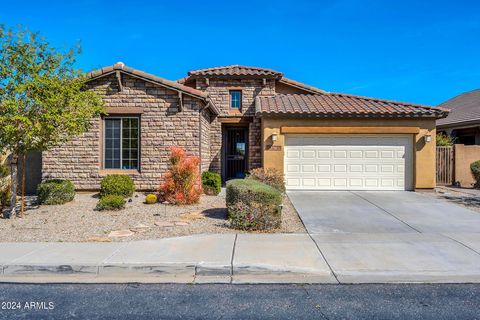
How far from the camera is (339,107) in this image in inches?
563

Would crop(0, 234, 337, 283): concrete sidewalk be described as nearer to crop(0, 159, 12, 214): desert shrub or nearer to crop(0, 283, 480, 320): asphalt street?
crop(0, 283, 480, 320): asphalt street

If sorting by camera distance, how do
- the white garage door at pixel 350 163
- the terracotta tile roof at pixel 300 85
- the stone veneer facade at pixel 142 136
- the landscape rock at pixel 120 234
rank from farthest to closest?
the terracotta tile roof at pixel 300 85 < the white garage door at pixel 350 163 < the stone veneer facade at pixel 142 136 < the landscape rock at pixel 120 234

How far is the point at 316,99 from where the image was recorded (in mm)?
16234

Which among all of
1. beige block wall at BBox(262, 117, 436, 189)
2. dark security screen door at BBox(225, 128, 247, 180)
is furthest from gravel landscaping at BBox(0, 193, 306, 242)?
dark security screen door at BBox(225, 128, 247, 180)

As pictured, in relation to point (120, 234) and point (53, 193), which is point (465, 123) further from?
point (53, 193)

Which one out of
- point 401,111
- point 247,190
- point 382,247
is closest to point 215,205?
point 247,190

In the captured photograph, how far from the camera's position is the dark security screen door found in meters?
17.3

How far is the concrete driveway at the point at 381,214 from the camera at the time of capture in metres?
7.71

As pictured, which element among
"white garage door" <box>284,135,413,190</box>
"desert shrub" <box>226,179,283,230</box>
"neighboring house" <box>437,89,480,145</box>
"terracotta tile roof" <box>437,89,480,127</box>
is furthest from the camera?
"terracotta tile roof" <box>437,89,480,127</box>

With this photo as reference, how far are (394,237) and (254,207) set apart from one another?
2.88 m

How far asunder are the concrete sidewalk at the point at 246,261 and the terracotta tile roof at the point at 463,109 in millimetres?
16237

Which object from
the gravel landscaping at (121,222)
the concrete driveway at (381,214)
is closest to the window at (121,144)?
the gravel landscaping at (121,222)

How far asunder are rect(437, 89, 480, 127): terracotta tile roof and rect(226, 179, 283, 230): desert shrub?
1601 cm

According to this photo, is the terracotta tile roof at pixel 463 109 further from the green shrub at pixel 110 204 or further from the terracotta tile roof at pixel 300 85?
the green shrub at pixel 110 204
